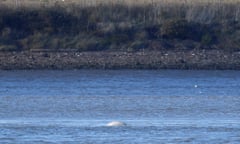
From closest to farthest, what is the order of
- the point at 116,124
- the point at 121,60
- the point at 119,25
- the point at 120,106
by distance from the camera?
1. the point at 116,124
2. the point at 120,106
3. the point at 121,60
4. the point at 119,25

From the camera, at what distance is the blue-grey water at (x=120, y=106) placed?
1596 centimetres

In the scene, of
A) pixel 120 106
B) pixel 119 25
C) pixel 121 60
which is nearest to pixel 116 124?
pixel 120 106

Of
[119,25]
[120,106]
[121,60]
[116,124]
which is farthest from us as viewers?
[119,25]

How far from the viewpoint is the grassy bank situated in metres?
36.7

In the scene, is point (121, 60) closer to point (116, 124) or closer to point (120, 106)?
point (120, 106)

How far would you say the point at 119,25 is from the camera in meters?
39.8

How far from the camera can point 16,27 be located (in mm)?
39750

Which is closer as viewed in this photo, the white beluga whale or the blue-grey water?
the blue-grey water

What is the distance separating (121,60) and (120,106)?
11627mm

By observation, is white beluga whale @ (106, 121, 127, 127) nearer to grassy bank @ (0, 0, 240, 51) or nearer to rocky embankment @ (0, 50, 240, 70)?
rocky embankment @ (0, 50, 240, 70)

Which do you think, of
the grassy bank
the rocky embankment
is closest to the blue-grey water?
the rocky embankment

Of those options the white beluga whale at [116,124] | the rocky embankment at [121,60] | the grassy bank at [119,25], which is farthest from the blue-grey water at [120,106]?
the grassy bank at [119,25]

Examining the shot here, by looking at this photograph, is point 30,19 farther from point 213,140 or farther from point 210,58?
point 213,140

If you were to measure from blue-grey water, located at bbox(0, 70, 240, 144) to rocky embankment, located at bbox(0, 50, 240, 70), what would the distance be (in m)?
0.92
